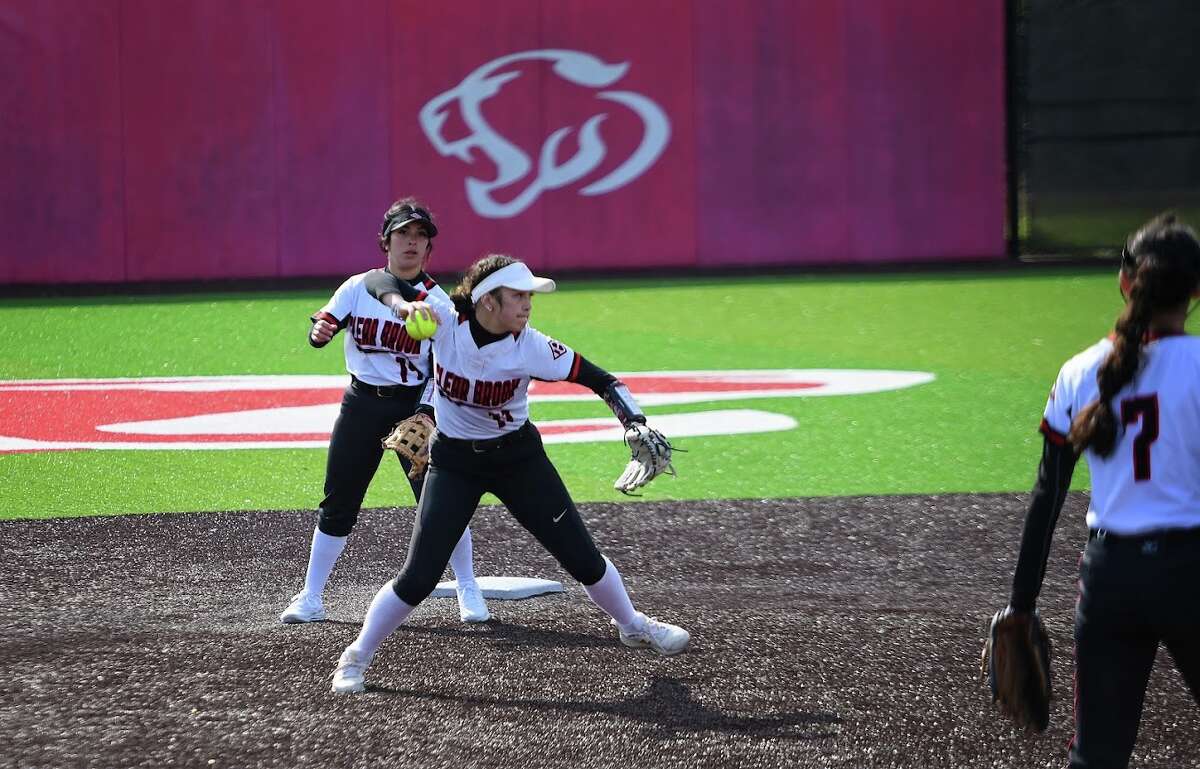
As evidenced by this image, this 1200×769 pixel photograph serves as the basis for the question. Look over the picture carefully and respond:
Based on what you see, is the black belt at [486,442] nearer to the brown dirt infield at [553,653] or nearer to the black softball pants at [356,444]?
the brown dirt infield at [553,653]

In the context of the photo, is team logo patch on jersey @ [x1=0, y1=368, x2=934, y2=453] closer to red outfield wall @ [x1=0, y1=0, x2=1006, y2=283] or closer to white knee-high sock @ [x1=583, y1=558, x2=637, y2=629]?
white knee-high sock @ [x1=583, y1=558, x2=637, y2=629]

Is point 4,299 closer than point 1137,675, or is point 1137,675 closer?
point 1137,675

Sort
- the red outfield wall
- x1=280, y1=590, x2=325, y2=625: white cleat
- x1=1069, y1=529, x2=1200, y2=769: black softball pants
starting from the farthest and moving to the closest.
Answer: the red outfield wall < x1=280, y1=590, x2=325, y2=625: white cleat < x1=1069, y1=529, x2=1200, y2=769: black softball pants

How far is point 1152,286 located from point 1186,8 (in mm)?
20448

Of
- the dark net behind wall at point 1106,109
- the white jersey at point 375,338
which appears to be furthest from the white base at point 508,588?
the dark net behind wall at point 1106,109

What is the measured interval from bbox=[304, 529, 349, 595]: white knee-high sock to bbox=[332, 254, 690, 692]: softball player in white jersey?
1142 millimetres

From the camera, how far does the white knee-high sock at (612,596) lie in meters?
5.98

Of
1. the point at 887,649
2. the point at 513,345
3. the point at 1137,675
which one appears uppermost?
the point at 513,345

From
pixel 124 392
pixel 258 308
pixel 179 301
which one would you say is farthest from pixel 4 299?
pixel 124 392

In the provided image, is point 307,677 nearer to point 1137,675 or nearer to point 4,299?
point 1137,675

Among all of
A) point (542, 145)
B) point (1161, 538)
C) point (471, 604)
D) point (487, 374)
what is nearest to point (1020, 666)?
point (1161, 538)

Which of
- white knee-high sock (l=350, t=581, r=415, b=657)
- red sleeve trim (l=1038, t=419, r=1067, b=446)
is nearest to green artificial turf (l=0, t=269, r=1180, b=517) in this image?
white knee-high sock (l=350, t=581, r=415, b=657)

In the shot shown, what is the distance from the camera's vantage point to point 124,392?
1363cm

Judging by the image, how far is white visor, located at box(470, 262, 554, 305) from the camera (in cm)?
566
